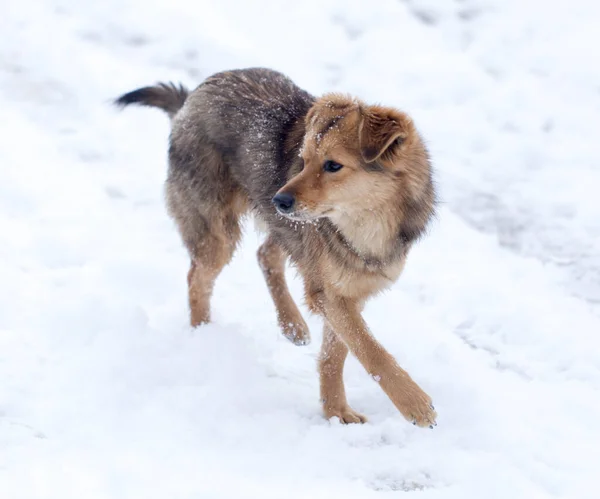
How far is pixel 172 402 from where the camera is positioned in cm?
428

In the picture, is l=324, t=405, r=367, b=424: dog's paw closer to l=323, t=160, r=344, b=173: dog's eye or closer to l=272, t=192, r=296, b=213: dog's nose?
l=272, t=192, r=296, b=213: dog's nose

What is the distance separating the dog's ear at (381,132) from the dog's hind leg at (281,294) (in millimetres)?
1662

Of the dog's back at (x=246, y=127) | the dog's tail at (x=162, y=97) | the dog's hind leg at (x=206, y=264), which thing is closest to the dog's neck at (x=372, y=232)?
the dog's back at (x=246, y=127)

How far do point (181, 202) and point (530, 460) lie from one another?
292 cm

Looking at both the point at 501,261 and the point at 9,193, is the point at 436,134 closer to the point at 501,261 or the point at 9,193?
the point at 501,261

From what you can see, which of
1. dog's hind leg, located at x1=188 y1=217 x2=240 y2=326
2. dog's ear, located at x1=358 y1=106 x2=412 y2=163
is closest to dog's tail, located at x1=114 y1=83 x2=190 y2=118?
dog's hind leg, located at x1=188 y1=217 x2=240 y2=326

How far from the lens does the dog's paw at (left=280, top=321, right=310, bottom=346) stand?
5.32m

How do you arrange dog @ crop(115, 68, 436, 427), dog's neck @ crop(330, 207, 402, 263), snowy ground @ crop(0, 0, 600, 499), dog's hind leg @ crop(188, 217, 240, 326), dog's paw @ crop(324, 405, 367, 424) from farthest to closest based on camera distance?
dog's hind leg @ crop(188, 217, 240, 326) < dog's paw @ crop(324, 405, 367, 424) < dog's neck @ crop(330, 207, 402, 263) < dog @ crop(115, 68, 436, 427) < snowy ground @ crop(0, 0, 600, 499)

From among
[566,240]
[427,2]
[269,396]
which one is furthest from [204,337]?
[427,2]

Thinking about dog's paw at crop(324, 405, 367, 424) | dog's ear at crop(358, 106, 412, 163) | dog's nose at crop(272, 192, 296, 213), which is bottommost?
dog's paw at crop(324, 405, 367, 424)

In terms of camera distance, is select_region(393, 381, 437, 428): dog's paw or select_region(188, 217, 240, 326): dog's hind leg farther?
select_region(188, 217, 240, 326): dog's hind leg

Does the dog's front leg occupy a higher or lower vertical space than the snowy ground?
higher

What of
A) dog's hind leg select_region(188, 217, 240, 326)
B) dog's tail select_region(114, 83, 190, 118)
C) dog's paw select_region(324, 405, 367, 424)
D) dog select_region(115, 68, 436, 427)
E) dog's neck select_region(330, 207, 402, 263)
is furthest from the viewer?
dog's tail select_region(114, 83, 190, 118)

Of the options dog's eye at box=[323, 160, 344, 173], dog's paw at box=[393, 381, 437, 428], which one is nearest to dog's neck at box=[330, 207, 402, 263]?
dog's eye at box=[323, 160, 344, 173]
